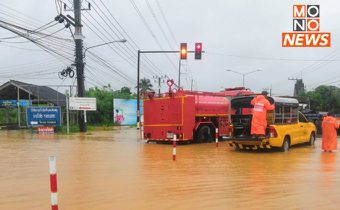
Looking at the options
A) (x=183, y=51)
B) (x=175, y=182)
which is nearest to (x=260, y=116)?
(x=175, y=182)

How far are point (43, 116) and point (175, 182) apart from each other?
72.0ft

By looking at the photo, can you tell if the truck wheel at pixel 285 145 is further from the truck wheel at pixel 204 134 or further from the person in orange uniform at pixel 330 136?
the truck wheel at pixel 204 134

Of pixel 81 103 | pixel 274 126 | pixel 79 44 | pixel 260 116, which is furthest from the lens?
pixel 79 44

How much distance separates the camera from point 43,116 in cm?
2931

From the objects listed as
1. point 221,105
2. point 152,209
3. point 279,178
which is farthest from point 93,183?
point 221,105

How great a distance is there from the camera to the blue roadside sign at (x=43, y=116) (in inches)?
1139

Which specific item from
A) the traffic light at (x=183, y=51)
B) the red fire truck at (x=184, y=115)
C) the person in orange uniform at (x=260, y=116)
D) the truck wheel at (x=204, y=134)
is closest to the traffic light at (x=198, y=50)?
the traffic light at (x=183, y=51)

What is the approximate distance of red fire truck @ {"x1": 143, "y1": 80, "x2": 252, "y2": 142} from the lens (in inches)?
776

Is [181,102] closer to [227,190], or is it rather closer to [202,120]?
[202,120]

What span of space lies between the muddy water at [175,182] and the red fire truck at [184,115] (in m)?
5.29

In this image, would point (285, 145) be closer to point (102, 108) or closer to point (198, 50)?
point (198, 50)

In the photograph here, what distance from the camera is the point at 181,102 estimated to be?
19641mm

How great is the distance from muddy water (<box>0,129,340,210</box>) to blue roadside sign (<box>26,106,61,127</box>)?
14.9m

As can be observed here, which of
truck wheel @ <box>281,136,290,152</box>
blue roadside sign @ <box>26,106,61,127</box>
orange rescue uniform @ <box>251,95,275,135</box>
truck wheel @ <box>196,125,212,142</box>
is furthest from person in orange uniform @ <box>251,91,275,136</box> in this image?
blue roadside sign @ <box>26,106,61,127</box>
